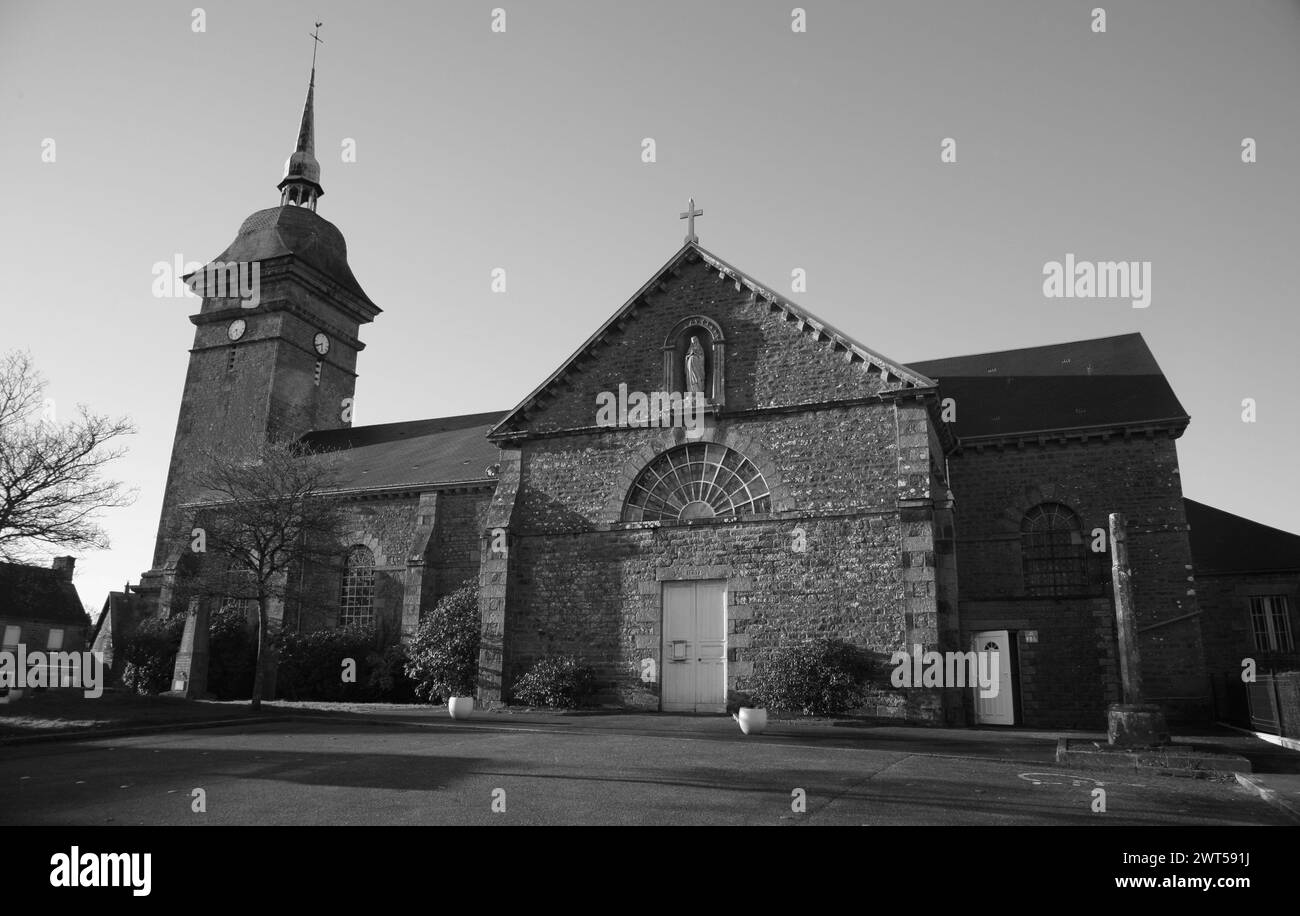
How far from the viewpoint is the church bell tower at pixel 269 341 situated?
3716 cm

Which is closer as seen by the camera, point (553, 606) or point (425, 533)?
point (553, 606)

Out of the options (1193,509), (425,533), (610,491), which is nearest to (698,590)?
(610,491)

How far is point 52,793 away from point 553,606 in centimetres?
1253

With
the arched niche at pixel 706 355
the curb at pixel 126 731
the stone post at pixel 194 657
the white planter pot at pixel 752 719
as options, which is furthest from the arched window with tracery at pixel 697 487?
the stone post at pixel 194 657

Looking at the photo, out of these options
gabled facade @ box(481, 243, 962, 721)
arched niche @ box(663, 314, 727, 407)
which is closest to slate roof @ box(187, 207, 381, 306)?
gabled facade @ box(481, 243, 962, 721)

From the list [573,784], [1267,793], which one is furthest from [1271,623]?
[573,784]

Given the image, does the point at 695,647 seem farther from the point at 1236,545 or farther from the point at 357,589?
the point at 1236,545

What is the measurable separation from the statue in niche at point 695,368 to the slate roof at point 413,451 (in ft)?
30.7

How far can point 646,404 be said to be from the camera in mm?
21094

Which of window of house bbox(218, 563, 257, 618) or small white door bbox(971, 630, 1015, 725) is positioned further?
window of house bbox(218, 563, 257, 618)

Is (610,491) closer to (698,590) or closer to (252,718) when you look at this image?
(698,590)

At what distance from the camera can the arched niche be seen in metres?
20.4

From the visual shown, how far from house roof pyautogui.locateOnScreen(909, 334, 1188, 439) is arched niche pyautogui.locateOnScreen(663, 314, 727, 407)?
776 cm

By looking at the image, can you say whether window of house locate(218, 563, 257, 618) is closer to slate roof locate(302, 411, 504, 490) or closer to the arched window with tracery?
slate roof locate(302, 411, 504, 490)
